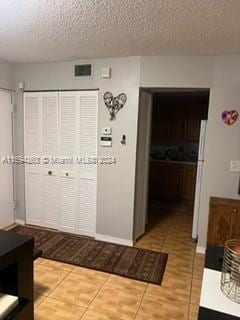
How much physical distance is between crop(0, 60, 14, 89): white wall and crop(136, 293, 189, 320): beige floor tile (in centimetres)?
324

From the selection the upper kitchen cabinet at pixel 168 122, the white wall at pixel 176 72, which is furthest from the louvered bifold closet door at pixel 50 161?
the upper kitchen cabinet at pixel 168 122

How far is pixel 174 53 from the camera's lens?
9.45 ft

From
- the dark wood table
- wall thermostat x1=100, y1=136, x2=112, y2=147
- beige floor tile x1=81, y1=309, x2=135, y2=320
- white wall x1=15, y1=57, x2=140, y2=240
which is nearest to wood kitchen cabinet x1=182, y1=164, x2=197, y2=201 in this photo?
white wall x1=15, y1=57, x2=140, y2=240

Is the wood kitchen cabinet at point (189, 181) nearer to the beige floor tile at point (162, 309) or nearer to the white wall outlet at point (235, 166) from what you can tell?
the white wall outlet at point (235, 166)

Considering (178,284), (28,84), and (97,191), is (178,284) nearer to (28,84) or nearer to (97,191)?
(97,191)

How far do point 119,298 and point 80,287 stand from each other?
411mm

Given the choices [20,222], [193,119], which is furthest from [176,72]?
[20,222]

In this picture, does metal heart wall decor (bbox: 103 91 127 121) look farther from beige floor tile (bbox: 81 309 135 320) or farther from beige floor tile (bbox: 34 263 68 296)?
beige floor tile (bbox: 81 309 135 320)

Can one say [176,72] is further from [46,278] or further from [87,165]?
[46,278]

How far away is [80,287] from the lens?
2.47m

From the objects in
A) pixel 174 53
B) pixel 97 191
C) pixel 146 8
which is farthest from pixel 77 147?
pixel 146 8

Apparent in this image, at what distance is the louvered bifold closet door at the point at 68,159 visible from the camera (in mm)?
3436

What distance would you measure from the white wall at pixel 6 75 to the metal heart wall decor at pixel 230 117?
295cm

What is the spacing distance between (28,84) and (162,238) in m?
2.97
